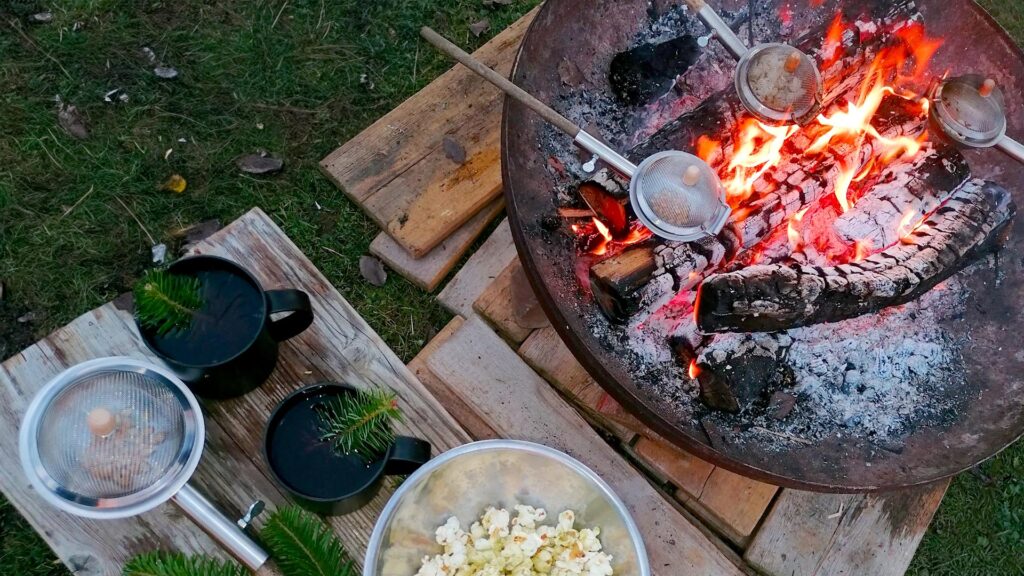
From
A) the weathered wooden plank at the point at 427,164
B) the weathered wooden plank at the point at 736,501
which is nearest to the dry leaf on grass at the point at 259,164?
the weathered wooden plank at the point at 427,164

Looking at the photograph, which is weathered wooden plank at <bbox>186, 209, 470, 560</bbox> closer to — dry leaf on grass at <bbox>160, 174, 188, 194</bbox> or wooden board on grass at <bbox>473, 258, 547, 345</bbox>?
wooden board on grass at <bbox>473, 258, 547, 345</bbox>

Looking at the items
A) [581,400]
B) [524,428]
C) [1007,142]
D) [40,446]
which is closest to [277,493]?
[40,446]

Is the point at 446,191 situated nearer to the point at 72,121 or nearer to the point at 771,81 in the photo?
the point at 771,81

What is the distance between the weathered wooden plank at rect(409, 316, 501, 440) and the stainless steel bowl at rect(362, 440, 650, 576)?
1.33 feet

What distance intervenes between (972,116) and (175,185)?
232 cm

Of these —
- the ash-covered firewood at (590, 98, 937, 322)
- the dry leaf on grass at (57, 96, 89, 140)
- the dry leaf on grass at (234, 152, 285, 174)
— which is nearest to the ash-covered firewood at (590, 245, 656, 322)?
the ash-covered firewood at (590, 98, 937, 322)

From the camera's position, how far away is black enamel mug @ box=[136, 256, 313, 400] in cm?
136

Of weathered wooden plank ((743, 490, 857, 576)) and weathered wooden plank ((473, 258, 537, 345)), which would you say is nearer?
weathered wooden plank ((743, 490, 857, 576))

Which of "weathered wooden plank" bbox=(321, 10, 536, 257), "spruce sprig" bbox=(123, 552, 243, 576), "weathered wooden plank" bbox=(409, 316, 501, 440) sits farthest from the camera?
"weathered wooden plank" bbox=(321, 10, 536, 257)

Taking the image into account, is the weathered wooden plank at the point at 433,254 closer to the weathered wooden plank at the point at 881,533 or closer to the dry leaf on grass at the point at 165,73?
the dry leaf on grass at the point at 165,73

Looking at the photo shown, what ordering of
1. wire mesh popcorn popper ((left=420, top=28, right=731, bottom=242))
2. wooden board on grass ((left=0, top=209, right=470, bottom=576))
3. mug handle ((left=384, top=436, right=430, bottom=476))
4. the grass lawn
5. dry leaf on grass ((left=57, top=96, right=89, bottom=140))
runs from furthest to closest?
dry leaf on grass ((left=57, top=96, right=89, bottom=140)) < the grass lawn < wire mesh popcorn popper ((left=420, top=28, right=731, bottom=242)) < wooden board on grass ((left=0, top=209, right=470, bottom=576)) < mug handle ((left=384, top=436, right=430, bottom=476))

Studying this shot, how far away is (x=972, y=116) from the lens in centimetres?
181

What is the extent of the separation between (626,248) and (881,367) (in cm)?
75

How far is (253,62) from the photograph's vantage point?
246 cm
